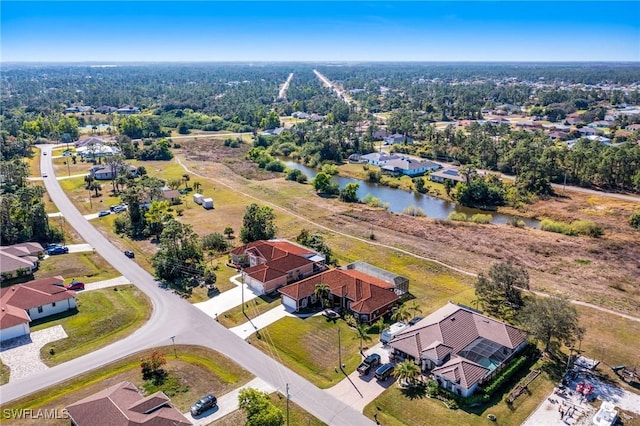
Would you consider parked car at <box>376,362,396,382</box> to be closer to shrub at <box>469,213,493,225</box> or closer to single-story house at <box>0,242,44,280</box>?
single-story house at <box>0,242,44,280</box>

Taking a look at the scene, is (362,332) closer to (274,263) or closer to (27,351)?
(274,263)

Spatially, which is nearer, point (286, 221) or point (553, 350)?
point (553, 350)

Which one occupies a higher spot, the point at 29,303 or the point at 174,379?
the point at 29,303

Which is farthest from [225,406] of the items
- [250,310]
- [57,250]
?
[57,250]

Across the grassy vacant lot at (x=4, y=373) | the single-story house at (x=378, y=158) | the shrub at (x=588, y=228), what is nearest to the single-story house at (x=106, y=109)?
the single-story house at (x=378, y=158)

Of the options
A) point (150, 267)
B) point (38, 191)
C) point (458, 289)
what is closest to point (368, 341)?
point (458, 289)

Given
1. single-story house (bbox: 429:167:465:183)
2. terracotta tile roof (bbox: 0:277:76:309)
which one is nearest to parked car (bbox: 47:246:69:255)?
terracotta tile roof (bbox: 0:277:76:309)

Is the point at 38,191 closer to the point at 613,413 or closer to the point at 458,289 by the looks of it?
the point at 458,289

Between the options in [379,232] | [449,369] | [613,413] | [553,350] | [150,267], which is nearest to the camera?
[613,413]
